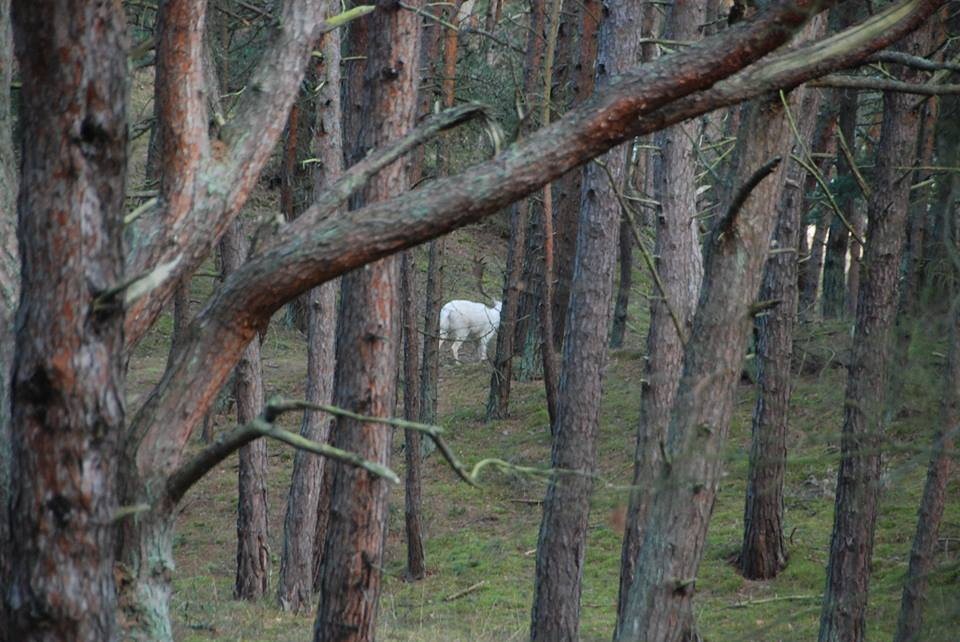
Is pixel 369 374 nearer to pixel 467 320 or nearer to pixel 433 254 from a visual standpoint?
pixel 433 254

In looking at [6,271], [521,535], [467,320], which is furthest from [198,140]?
[467,320]

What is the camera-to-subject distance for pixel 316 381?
46.3ft

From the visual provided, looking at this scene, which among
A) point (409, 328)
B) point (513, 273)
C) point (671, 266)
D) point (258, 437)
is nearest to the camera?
point (258, 437)

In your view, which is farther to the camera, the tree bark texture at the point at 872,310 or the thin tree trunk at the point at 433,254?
the thin tree trunk at the point at 433,254

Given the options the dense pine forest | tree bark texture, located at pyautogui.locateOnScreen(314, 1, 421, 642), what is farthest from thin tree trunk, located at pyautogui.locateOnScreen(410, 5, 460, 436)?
tree bark texture, located at pyautogui.locateOnScreen(314, 1, 421, 642)

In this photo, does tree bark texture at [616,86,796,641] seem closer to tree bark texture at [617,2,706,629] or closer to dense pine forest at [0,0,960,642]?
dense pine forest at [0,0,960,642]

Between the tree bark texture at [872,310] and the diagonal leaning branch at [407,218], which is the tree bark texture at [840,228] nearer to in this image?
the tree bark texture at [872,310]

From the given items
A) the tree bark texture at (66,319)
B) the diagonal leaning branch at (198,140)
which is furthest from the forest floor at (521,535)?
the tree bark texture at (66,319)

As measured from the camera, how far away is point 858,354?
9.91 metres

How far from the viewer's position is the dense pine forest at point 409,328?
3.74 m

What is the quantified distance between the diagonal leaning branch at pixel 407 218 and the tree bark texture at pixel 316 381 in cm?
912

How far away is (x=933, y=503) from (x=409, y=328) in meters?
7.93

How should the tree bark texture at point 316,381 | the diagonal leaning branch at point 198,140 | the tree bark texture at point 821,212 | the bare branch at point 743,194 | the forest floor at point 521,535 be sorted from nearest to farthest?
the diagonal leaning branch at point 198,140
the bare branch at point 743,194
the forest floor at point 521,535
the tree bark texture at point 316,381
the tree bark texture at point 821,212

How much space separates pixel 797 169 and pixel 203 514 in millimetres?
11494
